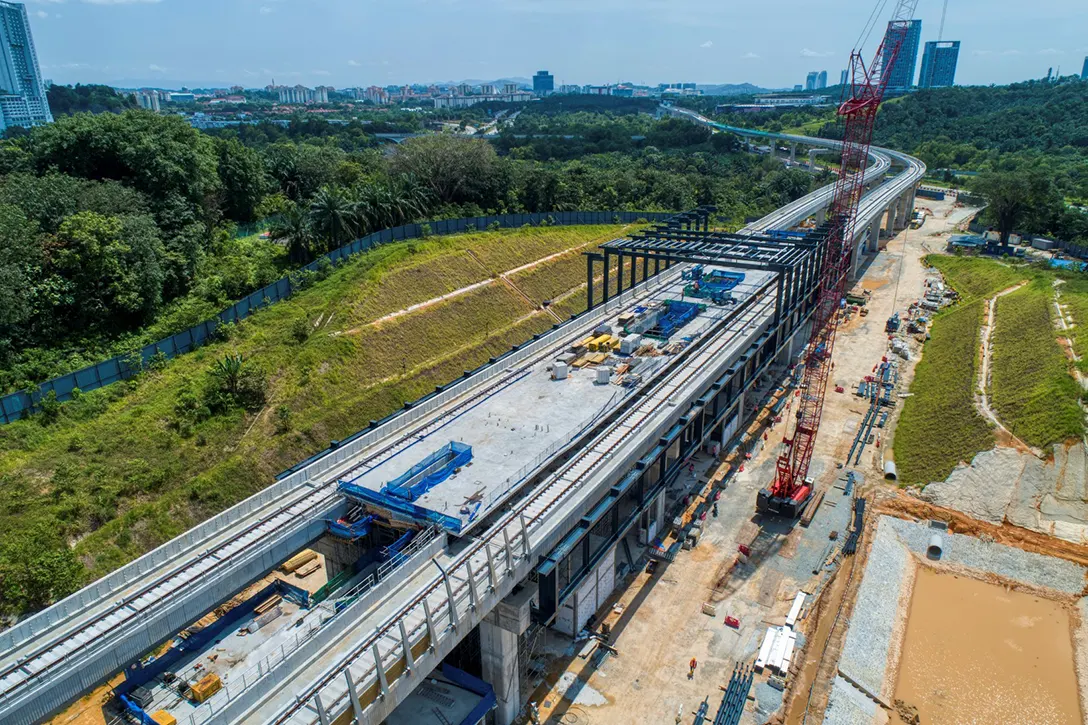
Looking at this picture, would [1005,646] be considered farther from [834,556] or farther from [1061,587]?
[834,556]

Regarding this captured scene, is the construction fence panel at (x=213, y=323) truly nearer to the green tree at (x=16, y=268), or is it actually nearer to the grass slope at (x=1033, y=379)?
the green tree at (x=16, y=268)

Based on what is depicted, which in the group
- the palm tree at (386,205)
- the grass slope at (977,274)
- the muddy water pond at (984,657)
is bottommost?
the muddy water pond at (984,657)

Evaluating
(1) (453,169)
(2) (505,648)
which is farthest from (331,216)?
(2) (505,648)

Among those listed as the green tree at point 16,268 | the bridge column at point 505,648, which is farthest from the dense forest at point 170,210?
the bridge column at point 505,648

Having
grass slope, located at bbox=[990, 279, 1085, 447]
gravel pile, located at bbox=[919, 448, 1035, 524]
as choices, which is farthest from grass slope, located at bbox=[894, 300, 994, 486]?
grass slope, located at bbox=[990, 279, 1085, 447]

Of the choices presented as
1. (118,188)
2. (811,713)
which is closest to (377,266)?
(118,188)

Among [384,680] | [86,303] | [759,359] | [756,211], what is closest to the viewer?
[384,680]
